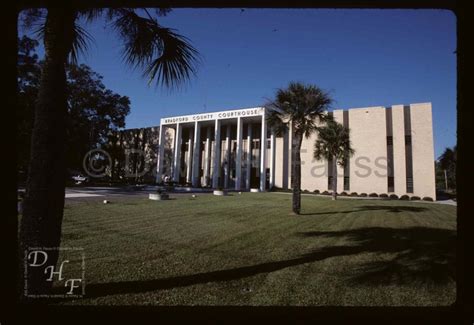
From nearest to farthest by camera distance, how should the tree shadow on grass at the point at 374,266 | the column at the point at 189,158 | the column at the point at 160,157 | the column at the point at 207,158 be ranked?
the tree shadow on grass at the point at 374,266, the column at the point at 189,158, the column at the point at 207,158, the column at the point at 160,157

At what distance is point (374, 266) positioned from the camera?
6.02 m

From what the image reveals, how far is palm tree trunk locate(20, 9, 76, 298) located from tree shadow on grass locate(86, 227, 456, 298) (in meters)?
1.36

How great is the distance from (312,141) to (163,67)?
40.0m

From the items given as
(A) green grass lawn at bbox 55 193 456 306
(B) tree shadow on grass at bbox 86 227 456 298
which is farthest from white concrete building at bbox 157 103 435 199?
(B) tree shadow on grass at bbox 86 227 456 298

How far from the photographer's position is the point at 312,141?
42031mm

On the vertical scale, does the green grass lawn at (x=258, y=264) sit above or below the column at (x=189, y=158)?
below

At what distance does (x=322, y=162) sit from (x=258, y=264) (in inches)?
1444

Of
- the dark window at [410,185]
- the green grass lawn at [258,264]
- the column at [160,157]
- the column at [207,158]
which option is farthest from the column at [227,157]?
the green grass lawn at [258,264]

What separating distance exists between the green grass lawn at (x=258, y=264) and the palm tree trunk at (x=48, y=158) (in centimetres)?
119

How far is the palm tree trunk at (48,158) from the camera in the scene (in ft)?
10.6

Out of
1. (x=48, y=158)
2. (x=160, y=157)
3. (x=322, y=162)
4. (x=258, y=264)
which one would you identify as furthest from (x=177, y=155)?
(x=48, y=158)

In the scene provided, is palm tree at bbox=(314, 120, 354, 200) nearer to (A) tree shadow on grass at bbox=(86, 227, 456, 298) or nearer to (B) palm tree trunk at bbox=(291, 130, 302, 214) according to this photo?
(B) palm tree trunk at bbox=(291, 130, 302, 214)

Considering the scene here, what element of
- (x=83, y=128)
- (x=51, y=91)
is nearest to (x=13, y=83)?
(x=51, y=91)

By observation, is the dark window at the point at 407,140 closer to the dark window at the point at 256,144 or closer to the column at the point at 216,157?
the dark window at the point at 256,144
